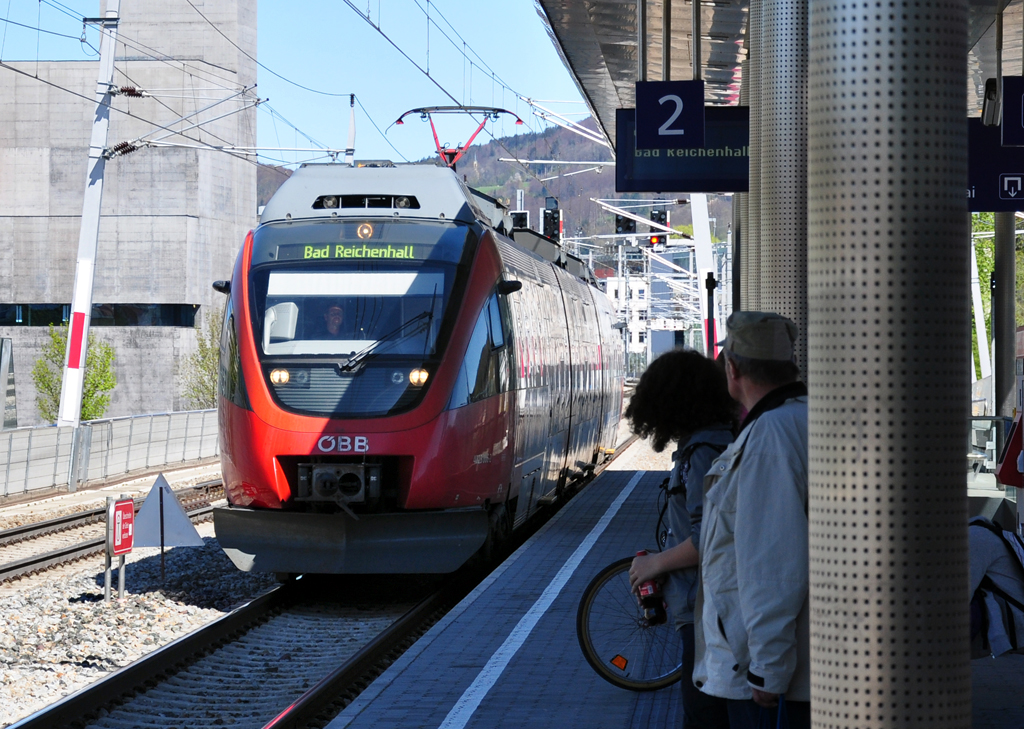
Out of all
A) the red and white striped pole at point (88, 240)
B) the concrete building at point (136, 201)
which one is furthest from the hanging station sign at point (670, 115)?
the concrete building at point (136, 201)

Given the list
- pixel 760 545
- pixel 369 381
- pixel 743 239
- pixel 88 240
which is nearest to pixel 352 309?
pixel 369 381

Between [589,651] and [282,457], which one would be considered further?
[282,457]

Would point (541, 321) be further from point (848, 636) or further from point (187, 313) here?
point (187, 313)

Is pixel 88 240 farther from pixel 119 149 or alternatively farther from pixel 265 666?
pixel 265 666

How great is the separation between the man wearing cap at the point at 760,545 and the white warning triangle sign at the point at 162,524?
8249 millimetres

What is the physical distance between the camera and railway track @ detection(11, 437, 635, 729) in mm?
7551

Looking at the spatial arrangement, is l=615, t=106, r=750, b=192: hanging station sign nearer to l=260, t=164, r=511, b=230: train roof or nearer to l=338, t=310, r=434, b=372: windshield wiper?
l=260, t=164, r=511, b=230: train roof

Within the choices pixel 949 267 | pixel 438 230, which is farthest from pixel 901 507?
pixel 438 230

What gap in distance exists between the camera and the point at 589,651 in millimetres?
6859

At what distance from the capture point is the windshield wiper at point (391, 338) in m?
10.5

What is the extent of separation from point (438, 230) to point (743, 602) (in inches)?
332

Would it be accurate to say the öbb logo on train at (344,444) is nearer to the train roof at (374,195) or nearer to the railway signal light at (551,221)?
the train roof at (374,195)

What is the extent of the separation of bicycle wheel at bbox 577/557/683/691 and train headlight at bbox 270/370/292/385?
4.47 meters

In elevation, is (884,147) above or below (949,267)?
above
